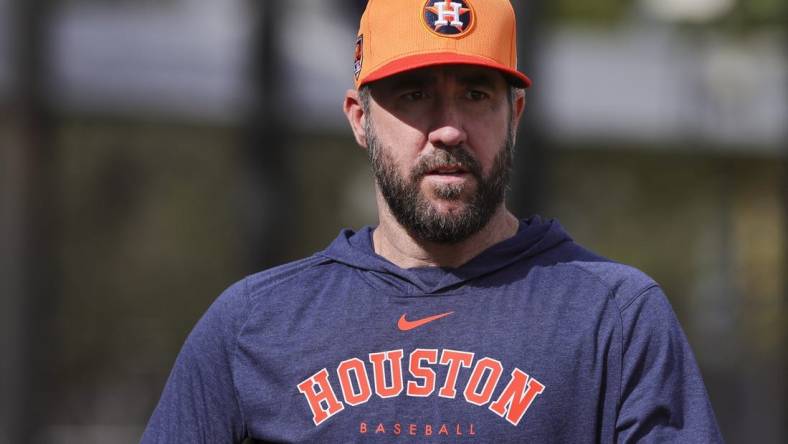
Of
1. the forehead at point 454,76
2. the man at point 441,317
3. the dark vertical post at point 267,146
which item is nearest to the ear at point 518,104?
the man at point 441,317

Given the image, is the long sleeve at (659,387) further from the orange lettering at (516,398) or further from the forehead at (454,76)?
the forehead at (454,76)

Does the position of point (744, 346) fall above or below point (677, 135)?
below

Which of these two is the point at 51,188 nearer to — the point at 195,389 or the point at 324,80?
the point at 195,389

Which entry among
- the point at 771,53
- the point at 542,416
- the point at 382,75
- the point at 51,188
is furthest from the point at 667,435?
the point at 771,53

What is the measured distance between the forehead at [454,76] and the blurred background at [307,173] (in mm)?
6964

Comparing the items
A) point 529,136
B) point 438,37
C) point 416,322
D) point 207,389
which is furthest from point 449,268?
point 529,136

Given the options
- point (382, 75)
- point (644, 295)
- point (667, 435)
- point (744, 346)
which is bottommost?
point (744, 346)

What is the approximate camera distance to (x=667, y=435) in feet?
10.1

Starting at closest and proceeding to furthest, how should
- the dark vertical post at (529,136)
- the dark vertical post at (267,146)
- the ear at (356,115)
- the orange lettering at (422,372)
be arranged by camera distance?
the orange lettering at (422,372) < the ear at (356,115) < the dark vertical post at (529,136) < the dark vertical post at (267,146)

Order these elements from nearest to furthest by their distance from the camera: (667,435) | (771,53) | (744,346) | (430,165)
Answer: (667,435)
(430,165)
(744,346)
(771,53)

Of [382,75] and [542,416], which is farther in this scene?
[382,75]

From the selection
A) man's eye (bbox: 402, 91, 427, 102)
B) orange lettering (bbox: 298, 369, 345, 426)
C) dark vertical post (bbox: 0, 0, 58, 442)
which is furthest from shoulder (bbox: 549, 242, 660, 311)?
dark vertical post (bbox: 0, 0, 58, 442)

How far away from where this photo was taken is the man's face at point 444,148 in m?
3.29

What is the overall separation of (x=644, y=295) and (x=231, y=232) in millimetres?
19158
